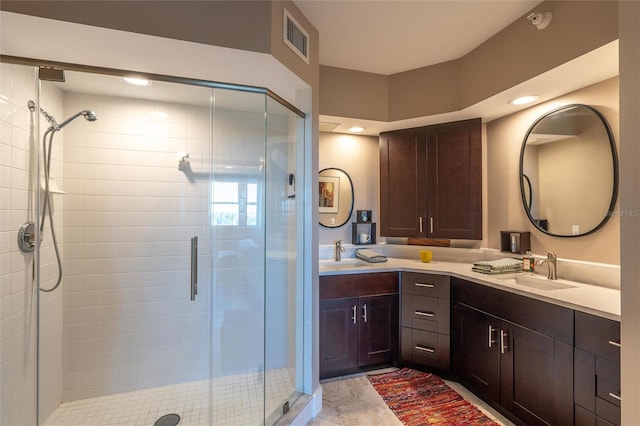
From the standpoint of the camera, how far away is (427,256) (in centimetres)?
275

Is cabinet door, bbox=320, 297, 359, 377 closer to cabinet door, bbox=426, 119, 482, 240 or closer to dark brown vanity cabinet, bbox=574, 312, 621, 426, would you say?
cabinet door, bbox=426, 119, 482, 240

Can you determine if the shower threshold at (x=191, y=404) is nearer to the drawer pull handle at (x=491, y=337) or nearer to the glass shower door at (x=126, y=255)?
the glass shower door at (x=126, y=255)

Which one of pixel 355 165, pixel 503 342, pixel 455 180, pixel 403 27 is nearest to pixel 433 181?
pixel 455 180

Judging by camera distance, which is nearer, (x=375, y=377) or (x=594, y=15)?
(x=594, y=15)

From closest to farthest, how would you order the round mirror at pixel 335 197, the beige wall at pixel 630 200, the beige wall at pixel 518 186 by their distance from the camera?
the beige wall at pixel 630 200
the beige wall at pixel 518 186
the round mirror at pixel 335 197

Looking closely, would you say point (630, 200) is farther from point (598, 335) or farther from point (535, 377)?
point (535, 377)

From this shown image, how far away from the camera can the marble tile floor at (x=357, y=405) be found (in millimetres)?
1861

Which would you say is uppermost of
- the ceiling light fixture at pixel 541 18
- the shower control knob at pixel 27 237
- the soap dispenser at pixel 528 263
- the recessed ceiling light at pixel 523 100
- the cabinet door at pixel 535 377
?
the ceiling light fixture at pixel 541 18

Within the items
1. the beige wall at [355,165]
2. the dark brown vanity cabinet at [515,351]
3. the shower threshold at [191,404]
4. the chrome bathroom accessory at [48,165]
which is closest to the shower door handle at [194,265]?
the shower threshold at [191,404]

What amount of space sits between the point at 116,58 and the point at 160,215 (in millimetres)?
1114

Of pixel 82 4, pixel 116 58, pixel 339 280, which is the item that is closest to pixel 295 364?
pixel 339 280

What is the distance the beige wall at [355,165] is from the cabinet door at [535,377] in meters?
1.58

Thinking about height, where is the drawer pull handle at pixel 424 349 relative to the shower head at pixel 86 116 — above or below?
below

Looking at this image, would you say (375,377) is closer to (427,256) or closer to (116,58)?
(427,256)
